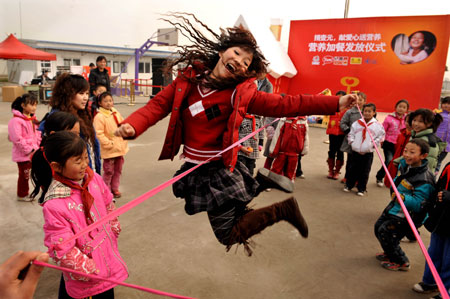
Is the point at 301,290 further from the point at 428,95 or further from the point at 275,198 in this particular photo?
the point at 428,95

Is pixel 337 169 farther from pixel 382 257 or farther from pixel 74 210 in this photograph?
pixel 74 210

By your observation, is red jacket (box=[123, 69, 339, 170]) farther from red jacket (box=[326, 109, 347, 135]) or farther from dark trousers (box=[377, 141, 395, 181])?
dark trousers (box=[377, 141, 395, 181])

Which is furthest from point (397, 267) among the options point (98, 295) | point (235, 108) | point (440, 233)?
point (98, 295)

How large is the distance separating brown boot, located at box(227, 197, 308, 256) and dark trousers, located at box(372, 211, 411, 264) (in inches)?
41.8

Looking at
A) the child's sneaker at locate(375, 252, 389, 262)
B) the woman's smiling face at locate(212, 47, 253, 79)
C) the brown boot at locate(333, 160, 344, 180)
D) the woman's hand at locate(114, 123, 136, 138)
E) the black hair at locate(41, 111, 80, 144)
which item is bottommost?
the child's sneaker at locate(375, 252, 389, 262)

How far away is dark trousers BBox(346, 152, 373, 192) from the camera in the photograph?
4.54m

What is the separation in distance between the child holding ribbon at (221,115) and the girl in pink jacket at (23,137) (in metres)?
2.57

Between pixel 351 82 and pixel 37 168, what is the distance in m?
10.0

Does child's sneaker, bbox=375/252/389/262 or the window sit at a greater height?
the window

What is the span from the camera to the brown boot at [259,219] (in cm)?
194

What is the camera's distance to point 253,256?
2.85 metres

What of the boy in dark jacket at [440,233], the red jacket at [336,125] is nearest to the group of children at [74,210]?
the boy in dark jacket at [440,233]

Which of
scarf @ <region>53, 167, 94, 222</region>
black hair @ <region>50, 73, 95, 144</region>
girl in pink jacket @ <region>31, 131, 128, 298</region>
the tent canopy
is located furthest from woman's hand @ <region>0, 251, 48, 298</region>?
the tent canopy

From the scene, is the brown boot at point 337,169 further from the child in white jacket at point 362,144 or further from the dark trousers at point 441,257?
the dark trousers at point 441,257
